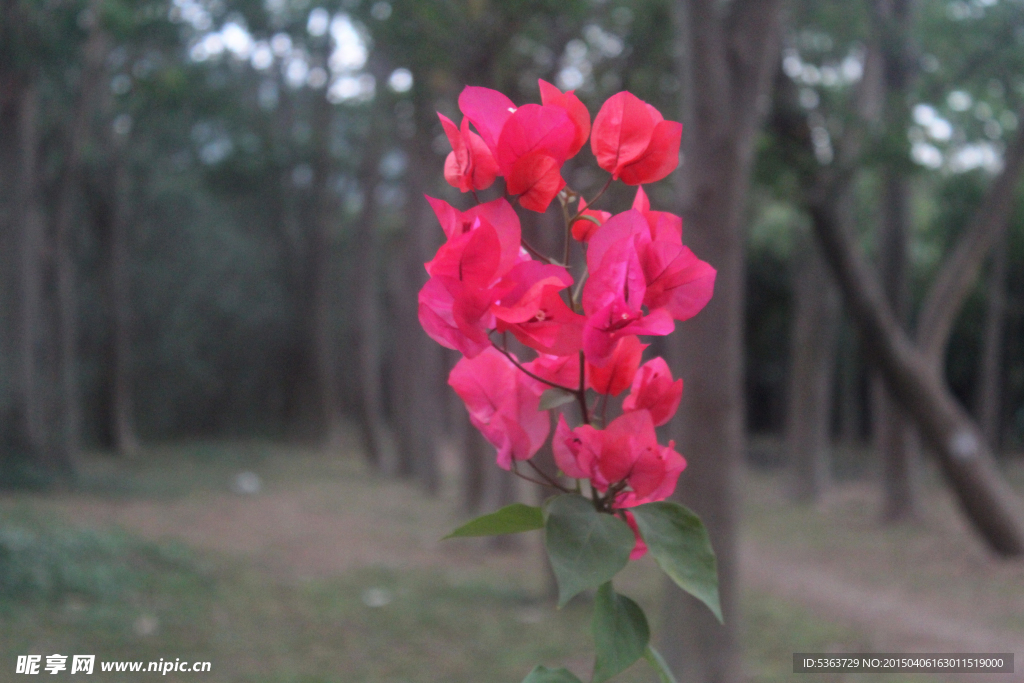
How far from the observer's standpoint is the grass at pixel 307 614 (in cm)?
392

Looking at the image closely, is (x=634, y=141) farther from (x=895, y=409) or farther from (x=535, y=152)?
(x=895, y=409)

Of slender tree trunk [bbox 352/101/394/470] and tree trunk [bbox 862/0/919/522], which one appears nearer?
tree trunk [bbox 862/0/919/522]

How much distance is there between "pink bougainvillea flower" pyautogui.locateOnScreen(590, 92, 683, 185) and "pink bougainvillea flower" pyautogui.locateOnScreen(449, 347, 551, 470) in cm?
20

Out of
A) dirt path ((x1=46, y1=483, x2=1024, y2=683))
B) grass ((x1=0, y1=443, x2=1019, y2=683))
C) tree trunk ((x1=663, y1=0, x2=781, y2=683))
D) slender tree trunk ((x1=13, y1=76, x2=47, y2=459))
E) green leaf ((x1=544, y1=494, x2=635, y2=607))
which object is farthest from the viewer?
slender tree trunk ((x1=13, y1=76, x2=47, y2=459))

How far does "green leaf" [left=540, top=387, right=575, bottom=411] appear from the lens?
0.73 metres

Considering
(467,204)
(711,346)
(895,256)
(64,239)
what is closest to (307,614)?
(711,346)

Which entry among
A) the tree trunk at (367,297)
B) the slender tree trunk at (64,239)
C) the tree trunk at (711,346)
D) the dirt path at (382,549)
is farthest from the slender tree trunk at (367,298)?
the tree trunk at (711,346)

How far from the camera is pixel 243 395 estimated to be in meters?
17.0

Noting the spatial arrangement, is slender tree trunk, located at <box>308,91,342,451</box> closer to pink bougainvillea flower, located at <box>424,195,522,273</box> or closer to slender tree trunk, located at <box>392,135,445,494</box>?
slender tree trunk, located at <box>392,135,445,494</box>

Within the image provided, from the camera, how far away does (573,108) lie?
76 centimetres

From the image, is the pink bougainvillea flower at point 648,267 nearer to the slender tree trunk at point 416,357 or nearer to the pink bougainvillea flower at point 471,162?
the pink bougainvillea flower at point 471,162

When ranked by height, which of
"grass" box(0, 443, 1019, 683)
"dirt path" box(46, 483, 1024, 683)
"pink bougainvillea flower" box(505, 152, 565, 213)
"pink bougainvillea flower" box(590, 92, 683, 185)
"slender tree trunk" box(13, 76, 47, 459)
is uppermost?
"pink bougainvillea flower" box(590, 92, 683, 185)

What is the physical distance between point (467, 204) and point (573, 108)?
593 mm

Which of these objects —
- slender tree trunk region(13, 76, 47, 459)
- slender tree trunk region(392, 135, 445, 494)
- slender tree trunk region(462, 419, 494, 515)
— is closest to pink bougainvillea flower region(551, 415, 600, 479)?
slender tree trunk region(462, 419, 494, 515)
